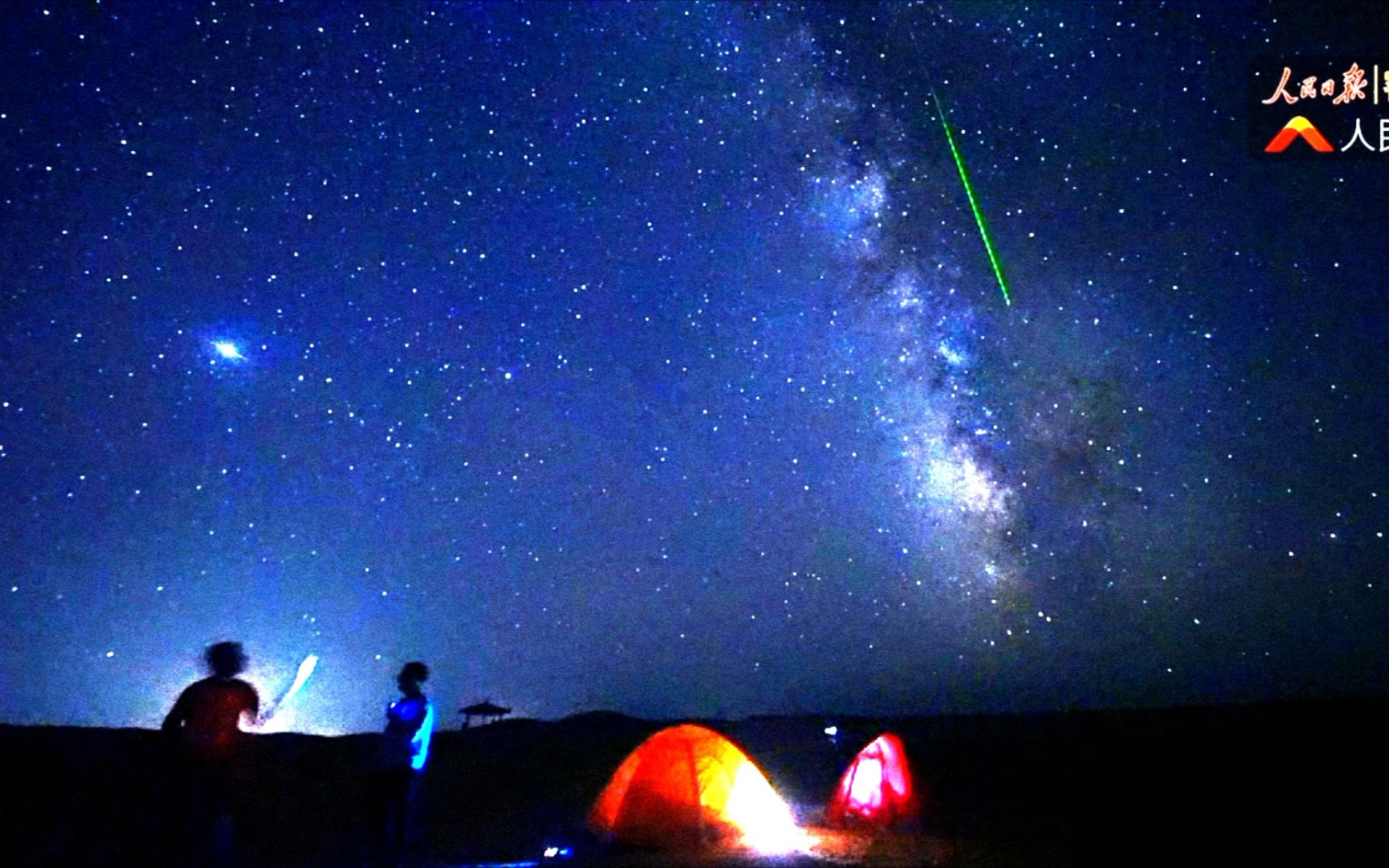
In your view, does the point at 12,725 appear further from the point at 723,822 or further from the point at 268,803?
the point at 723,822

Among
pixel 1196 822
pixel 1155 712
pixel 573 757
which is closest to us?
pixel 1196 822

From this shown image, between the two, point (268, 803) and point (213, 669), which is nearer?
point (213, 669)

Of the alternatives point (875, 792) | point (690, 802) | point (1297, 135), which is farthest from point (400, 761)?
point (1297, 135)

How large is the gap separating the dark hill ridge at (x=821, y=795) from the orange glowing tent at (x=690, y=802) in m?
1.34

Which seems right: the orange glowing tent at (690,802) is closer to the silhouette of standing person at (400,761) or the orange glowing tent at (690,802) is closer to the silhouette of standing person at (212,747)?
the silhouette of standing person at (400,761)

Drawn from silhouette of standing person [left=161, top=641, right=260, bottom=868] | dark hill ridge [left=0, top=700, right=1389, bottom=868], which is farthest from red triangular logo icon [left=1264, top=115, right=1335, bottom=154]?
silhouette of standing person [left=161, top=641, right=260, bottom=868]

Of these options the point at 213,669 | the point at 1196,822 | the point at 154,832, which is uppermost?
the point at 213,669

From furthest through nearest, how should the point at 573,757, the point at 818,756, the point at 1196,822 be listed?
the point at 818,756, the point at 573,757, the point at 1196,822

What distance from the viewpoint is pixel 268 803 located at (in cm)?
1927

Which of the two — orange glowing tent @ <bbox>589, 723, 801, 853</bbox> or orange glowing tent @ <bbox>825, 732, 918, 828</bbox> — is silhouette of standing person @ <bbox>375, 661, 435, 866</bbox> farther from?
orange glowing tent @ <bbox>825, 732, 918, 828</bbox>

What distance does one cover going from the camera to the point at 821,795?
24.0m

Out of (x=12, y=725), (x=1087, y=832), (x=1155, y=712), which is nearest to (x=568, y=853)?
(x=1087, y=832)

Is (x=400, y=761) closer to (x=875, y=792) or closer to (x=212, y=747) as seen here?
(x=212, y=747)

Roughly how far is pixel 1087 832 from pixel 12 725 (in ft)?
95.8
